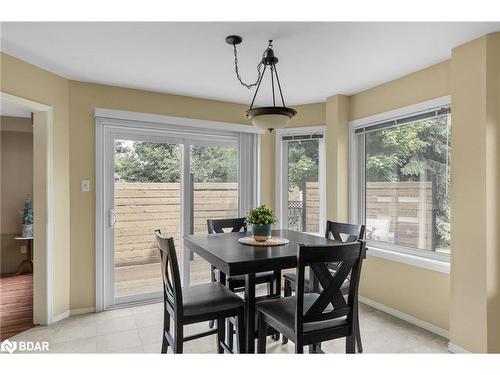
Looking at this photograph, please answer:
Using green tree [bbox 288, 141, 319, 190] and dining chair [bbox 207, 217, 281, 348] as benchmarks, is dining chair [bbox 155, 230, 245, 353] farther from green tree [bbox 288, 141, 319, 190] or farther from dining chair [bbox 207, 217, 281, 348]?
green tree [bbox 288, 141, 319, 190]

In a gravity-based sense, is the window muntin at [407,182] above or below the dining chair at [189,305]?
above

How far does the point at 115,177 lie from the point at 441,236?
3.41m

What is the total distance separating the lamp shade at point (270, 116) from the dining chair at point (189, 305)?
1045 millimetres

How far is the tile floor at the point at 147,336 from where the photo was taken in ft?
8.38

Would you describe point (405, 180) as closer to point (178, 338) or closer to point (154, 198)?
point (178, 338)

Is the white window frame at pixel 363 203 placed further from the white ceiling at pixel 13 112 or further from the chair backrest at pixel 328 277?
the white ceiling at pixel 13 112

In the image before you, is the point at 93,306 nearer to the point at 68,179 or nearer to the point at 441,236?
the point at 68,179

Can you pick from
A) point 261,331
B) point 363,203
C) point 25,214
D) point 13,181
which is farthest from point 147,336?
point 13,181

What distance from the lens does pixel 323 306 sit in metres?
1.76

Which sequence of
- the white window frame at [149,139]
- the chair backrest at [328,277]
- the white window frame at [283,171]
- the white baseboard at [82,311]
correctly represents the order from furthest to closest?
1. the white window frame at [283,171]
2. the white window frame at [149,139]
3. the white baseboard at [82,311]
4. the chair backrest at [328,277]

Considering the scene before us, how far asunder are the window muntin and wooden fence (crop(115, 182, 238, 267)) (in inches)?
77.3

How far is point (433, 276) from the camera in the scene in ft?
9.41

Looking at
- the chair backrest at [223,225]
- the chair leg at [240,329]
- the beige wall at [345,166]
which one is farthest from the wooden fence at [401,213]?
the chair leg at [240,329]
